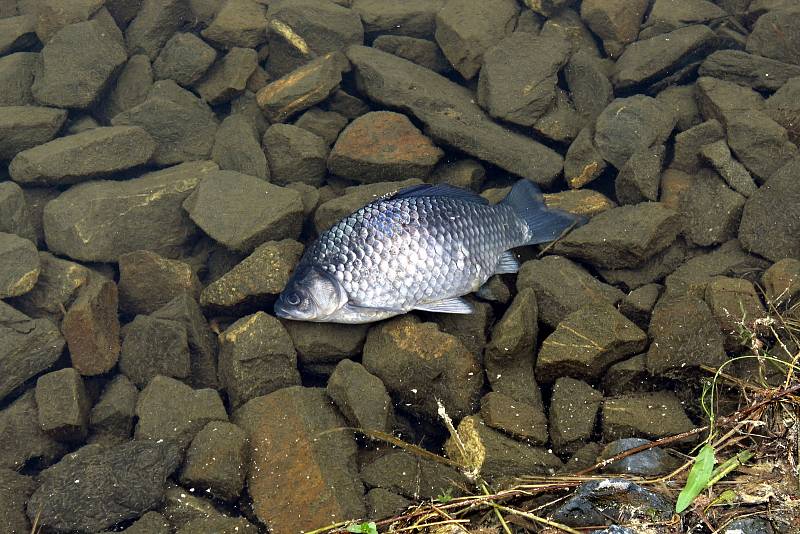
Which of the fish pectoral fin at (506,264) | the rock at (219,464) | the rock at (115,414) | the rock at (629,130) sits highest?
the rock at (629,130)

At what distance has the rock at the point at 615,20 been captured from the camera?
5.57 m

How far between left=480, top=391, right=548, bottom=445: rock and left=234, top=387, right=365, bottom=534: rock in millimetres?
754

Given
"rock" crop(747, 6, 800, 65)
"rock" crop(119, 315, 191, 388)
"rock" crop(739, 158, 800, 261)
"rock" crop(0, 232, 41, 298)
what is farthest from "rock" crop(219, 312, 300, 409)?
"rock" crop(747, 6, 800, 65)

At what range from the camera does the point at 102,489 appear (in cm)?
333

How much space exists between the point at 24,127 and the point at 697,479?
204 inches

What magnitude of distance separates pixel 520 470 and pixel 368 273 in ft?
4.44

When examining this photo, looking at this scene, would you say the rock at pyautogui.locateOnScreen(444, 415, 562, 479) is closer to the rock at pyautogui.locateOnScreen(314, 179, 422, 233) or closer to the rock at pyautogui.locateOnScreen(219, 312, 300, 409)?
the rock at pyautogui.locateOnScreen(219, 312, 300, 409)

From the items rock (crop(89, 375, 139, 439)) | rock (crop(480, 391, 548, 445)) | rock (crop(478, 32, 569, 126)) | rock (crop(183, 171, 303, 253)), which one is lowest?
rock (crop(89, 375, 139, 439))

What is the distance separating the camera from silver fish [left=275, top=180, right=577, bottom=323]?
3811 millimetres

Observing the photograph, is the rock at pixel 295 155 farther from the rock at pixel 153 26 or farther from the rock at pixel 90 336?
the rock at pixel 153 26

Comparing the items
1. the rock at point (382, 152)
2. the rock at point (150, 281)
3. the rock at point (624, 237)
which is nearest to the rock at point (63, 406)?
the rock at point (150, 281)

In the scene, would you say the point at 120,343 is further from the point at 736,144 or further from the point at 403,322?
the point at 736,144

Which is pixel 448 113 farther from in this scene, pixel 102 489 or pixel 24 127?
pixel 102 489

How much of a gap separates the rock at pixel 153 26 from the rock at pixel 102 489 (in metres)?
3.78
